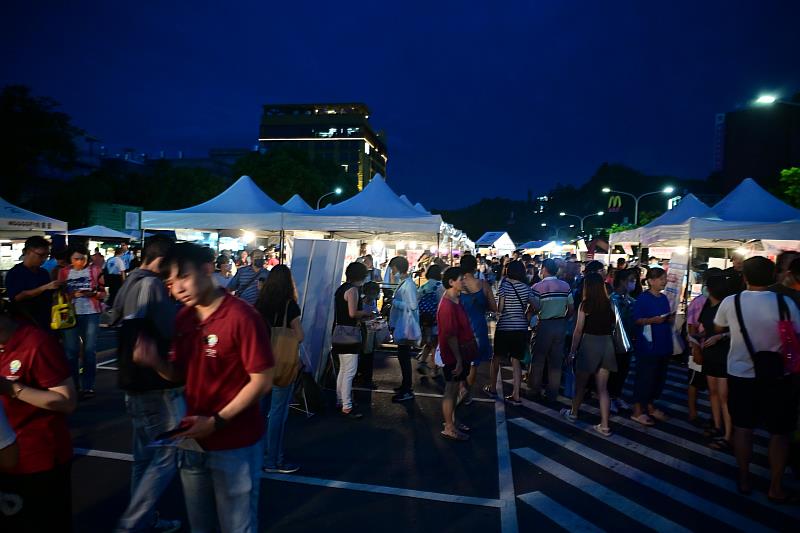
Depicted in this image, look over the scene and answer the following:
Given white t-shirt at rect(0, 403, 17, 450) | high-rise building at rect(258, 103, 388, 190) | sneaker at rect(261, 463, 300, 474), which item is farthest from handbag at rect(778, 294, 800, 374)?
high-rise building at rect(258, 103, 388, 190)

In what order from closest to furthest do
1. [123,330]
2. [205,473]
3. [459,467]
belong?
1. [205,473]
2. [123,330]
3. [459,467]

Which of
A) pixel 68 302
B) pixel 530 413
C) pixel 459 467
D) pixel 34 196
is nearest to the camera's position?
→ pixel 459 467

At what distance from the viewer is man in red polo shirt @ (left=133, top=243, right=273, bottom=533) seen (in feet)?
7.75

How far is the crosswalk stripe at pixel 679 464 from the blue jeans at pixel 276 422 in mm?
3091

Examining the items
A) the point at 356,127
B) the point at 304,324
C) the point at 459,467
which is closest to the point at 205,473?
the point at 459,467

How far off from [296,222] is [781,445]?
936 centimetres

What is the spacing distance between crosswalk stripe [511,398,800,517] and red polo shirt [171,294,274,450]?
450 centimetres

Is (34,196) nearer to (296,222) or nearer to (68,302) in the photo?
(296,222)

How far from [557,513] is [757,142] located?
228 ft

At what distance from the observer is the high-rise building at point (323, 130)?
4247 inches

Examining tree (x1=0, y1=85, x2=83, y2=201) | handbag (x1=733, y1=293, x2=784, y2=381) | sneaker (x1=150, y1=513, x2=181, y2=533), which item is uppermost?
tree (x1=0, y1=85, x2=83, y2=201)

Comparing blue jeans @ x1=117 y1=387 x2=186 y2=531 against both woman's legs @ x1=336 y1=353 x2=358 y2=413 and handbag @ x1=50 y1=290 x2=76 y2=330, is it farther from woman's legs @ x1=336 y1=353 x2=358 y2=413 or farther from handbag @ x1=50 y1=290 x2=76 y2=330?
handbag @ x1=50 y1=290 x2=76 y2=330

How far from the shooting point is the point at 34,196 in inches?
1444

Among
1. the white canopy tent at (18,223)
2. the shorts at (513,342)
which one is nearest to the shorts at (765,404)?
the shorts at (513,342)
